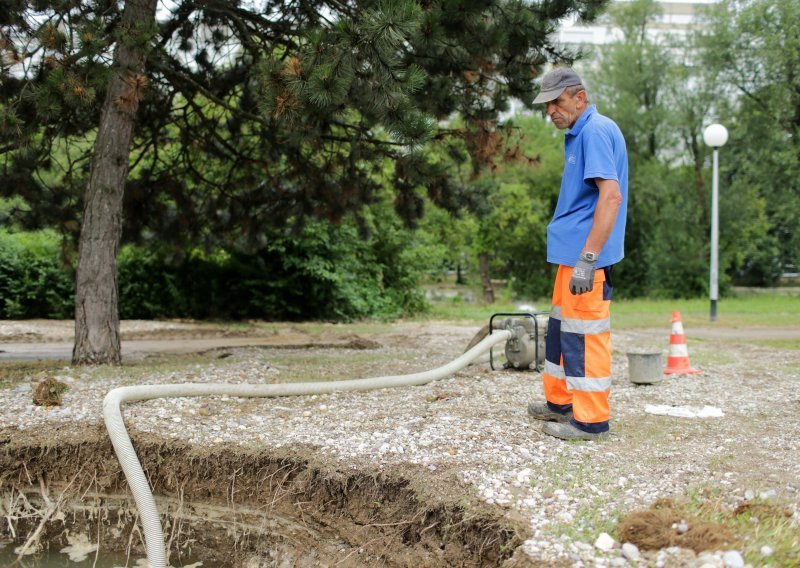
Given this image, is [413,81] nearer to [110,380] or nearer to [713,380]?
[110,380]

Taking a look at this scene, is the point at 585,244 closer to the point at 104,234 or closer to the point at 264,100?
the point at 264,100

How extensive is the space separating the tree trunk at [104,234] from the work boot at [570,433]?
443cm

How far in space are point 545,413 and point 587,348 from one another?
789 millimetres

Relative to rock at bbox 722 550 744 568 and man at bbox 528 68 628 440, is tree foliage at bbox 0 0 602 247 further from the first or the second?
rock at bbox 722 550 744 568

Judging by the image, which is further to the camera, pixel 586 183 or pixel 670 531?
pixel 586 183

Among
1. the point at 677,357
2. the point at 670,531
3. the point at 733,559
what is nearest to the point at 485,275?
the point at 677,357

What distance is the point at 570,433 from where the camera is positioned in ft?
13.6

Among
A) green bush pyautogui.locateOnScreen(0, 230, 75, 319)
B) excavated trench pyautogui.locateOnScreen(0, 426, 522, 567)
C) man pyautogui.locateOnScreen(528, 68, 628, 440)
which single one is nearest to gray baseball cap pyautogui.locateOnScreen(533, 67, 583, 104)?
man pyautogui.locateOnScreen(528, 68, 628, 440)

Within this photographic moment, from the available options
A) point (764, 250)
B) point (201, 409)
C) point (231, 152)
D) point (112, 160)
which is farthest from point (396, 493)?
point (764, 250)

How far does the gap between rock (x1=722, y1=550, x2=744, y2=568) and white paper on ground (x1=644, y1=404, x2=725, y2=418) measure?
2.40 m

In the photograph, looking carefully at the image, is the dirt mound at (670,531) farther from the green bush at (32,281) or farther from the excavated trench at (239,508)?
the green bush at (32,281)

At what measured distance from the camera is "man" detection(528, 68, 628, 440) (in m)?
3.87

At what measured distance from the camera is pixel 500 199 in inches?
A: 1088

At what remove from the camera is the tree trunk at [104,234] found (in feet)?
21.6
